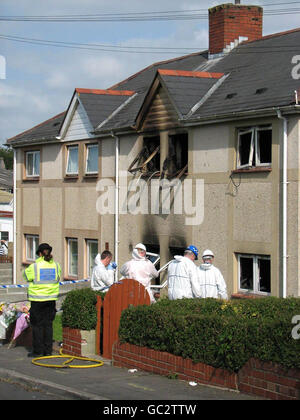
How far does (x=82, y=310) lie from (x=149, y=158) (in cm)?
778

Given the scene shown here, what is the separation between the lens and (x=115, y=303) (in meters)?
11.8

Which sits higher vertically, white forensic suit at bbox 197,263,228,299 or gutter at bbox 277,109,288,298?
gutter at bbox 277,109,288,298

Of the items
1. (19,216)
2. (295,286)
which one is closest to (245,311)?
(295,286)

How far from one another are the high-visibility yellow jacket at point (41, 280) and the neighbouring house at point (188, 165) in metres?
5.23

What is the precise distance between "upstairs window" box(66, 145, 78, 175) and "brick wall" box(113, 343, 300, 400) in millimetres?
12496

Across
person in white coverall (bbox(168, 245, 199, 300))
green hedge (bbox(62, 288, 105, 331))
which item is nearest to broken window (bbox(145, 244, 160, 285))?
green hedge (bbox(62, 288, 105, 331))

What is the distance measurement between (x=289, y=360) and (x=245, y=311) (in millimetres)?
2347

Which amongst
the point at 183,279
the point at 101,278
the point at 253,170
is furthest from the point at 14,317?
the point at 253,170

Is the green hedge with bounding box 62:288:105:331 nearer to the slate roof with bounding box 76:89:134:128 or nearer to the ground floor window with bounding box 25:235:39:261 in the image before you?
the slate roof with bounding box 76:89:134:128

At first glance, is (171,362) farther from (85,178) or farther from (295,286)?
(85,178)

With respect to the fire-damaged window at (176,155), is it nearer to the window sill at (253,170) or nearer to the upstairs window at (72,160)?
the window sill at (253,170)

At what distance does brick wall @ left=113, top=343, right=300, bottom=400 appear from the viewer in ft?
27.3

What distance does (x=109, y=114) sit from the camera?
2220 cm

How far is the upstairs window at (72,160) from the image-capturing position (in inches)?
914
